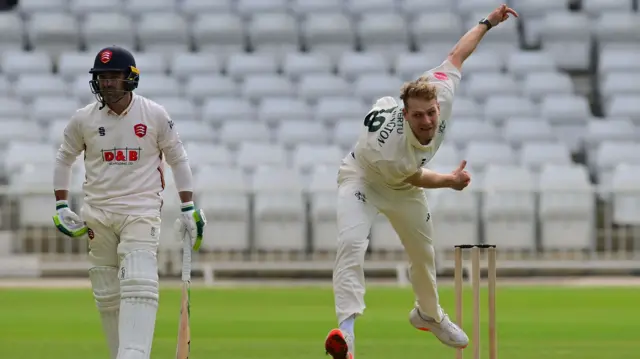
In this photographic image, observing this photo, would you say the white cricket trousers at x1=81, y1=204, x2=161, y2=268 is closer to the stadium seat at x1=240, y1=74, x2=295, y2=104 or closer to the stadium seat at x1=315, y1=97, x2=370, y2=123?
the stadium seat at x1=315, y1=97, x2=370, y2=123

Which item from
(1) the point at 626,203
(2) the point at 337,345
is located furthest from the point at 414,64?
(2) the point at 337,345

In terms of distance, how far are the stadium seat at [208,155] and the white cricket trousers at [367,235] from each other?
8753 mm

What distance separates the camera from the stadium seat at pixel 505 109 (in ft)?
57.6

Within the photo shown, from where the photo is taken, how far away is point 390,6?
20.0m

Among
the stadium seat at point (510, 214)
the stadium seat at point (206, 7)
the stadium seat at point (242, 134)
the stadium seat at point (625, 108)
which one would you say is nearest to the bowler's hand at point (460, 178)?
the stadium seat at point (510, 214)

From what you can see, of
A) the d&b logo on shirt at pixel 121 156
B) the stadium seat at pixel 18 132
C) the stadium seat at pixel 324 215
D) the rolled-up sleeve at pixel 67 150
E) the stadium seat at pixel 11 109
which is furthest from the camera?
the stadium seat at pixel 11 109

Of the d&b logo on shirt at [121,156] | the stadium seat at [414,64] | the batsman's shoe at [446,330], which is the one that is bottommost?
the batsman's shoe at [446,330]

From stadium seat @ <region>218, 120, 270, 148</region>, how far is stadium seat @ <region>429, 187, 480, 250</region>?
9.09ft

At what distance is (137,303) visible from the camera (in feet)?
21.1

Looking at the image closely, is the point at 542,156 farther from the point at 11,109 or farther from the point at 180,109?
the point at 11,109

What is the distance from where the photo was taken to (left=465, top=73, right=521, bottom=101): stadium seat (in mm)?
18016

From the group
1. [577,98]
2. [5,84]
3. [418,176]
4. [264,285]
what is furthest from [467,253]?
[418,176]

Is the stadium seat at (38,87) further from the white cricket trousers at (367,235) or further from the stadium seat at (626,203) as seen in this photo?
the white cricket trousers at (367,235)

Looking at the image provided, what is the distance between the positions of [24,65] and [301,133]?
440cm
